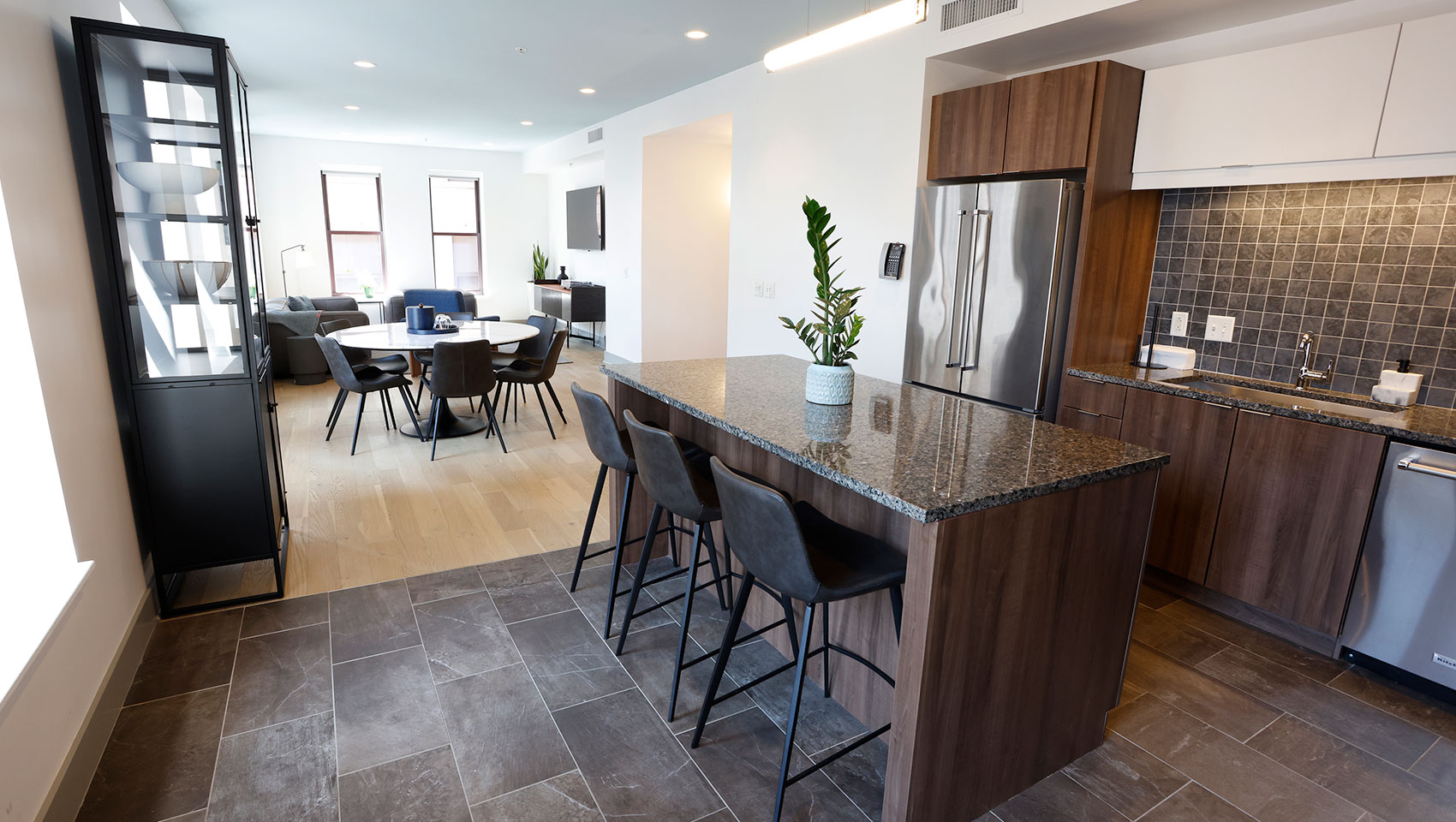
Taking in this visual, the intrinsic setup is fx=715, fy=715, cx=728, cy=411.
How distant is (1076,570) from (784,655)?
109 centimetres

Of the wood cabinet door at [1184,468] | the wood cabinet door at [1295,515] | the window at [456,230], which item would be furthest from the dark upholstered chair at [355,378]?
the window at [456,230]

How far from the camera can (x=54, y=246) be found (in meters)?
2.06

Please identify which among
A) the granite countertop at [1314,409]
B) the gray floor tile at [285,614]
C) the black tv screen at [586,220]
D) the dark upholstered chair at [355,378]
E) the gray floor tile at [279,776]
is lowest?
the gray floor tile at [279,776]

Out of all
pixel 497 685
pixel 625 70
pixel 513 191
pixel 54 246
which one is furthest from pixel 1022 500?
pixel 513 191

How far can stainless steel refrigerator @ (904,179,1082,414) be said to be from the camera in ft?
10.7

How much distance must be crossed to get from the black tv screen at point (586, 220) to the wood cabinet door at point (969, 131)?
17.9ft

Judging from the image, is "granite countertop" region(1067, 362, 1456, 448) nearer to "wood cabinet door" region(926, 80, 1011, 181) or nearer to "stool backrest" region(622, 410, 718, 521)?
"wood cabinet door" region(926, 80, 1011, 181)

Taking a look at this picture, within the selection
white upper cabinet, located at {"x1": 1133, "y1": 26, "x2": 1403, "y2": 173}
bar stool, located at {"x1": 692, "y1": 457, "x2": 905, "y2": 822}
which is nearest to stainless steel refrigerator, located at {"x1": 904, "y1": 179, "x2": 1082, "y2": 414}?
white upper cabinet, located at {"x1": 1133, "y1": 26, "x2": 1403, "y2": 173}

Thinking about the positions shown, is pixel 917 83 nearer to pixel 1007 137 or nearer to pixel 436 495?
pixel 1007 137

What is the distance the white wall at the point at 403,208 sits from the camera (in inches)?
383

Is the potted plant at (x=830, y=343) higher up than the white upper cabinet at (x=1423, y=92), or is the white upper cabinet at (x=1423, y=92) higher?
the white upper cabinet at (x=1423, y=92)

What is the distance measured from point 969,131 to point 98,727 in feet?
13.4

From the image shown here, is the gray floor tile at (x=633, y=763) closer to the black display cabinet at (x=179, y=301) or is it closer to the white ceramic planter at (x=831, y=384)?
the white ceramic planter at (x=831, y=384)

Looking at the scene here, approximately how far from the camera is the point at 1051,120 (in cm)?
324
